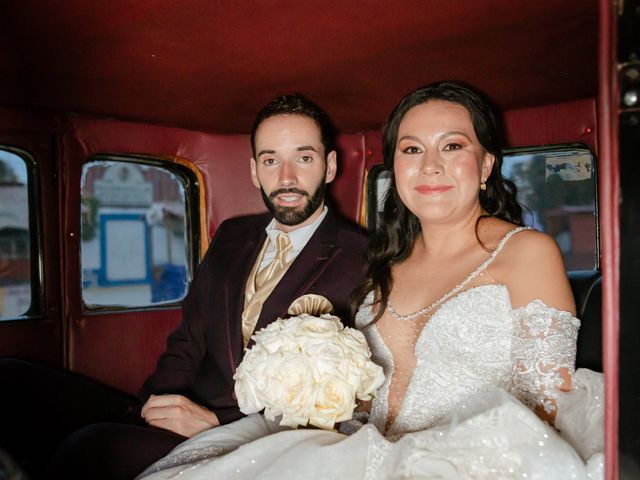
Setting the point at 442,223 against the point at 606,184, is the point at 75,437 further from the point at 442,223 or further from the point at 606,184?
the point at 606,184

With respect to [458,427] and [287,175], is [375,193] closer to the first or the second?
[287,175]

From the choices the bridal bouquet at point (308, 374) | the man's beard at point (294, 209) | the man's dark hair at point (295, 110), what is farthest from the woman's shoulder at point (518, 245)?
the man's dark hair at point (295, 110)

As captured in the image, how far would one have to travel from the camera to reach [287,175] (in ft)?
9.73

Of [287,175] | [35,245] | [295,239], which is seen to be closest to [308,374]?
[295,239]

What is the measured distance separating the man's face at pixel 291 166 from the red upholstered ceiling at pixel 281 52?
0.67 ft

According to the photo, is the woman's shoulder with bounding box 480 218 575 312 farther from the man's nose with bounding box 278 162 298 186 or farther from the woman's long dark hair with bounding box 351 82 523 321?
the man's nose with bounding box 278 162 298 186

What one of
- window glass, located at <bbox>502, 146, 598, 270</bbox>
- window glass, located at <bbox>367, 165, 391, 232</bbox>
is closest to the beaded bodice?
window glass, located at <bbox>502, 146, 598, 270</bbox>

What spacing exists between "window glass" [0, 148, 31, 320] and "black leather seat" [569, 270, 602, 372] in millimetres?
2988

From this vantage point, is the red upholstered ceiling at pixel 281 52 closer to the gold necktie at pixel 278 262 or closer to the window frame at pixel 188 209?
the window frame at pixel 188 209

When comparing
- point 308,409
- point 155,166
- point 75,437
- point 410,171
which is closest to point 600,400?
point 308,409

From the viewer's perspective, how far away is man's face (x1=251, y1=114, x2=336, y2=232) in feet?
9.70

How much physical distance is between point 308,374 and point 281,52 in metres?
1.42

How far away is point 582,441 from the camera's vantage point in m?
1.64

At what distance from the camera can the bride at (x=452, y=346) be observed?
1.47 metres
